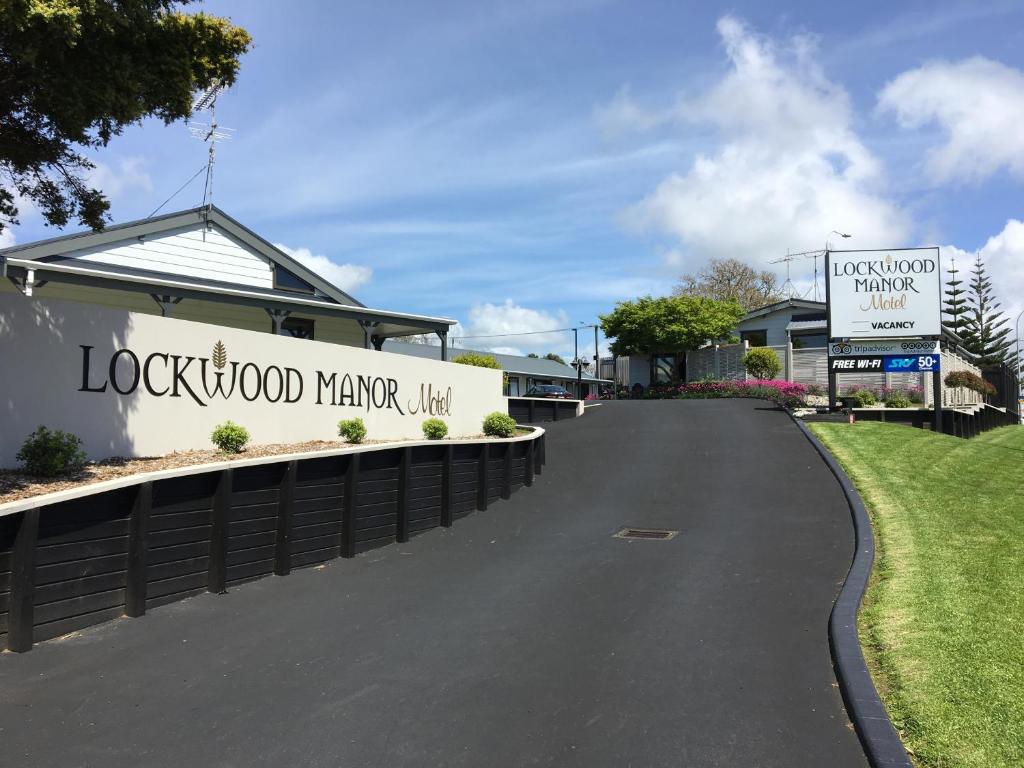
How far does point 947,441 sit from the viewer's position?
21672 millimetres

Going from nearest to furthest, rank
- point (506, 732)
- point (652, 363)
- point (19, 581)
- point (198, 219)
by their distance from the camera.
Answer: point (506, 732), point (19, 581), point (198, 219), point (652, 363)

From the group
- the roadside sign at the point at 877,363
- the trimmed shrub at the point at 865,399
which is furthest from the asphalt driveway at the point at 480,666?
the trimmed shrub at the point at 865,399

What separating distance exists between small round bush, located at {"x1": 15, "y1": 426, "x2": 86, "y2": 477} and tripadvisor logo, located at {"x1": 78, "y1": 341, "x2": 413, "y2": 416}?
106 centimetres

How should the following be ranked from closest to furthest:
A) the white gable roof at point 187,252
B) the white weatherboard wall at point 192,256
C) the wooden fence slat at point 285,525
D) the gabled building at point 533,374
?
the wooden fence slat at point 285,525
the white gable roof at point 187,252
the white weatherboard wall at point 192,256
the gabled building at point 533,374

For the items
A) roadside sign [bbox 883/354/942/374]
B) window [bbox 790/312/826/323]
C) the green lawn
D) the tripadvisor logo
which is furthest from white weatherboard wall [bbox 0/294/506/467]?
window [bbox 790/312/826/323]

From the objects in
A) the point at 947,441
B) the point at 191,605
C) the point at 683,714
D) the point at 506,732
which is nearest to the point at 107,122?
the point at 191,605

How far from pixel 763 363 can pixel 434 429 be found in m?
26.7

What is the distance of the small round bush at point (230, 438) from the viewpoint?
1033cm

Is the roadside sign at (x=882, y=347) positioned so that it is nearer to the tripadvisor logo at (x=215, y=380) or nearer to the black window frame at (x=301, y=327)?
the black window frame at (x=301, y=327)

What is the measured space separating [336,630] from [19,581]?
8.56ft

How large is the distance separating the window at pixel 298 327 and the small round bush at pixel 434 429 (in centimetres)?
811

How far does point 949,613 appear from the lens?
675cm

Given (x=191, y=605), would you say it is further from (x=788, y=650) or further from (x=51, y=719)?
(x=788, y=650)

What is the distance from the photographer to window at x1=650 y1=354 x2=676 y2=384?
45594 millimetres
